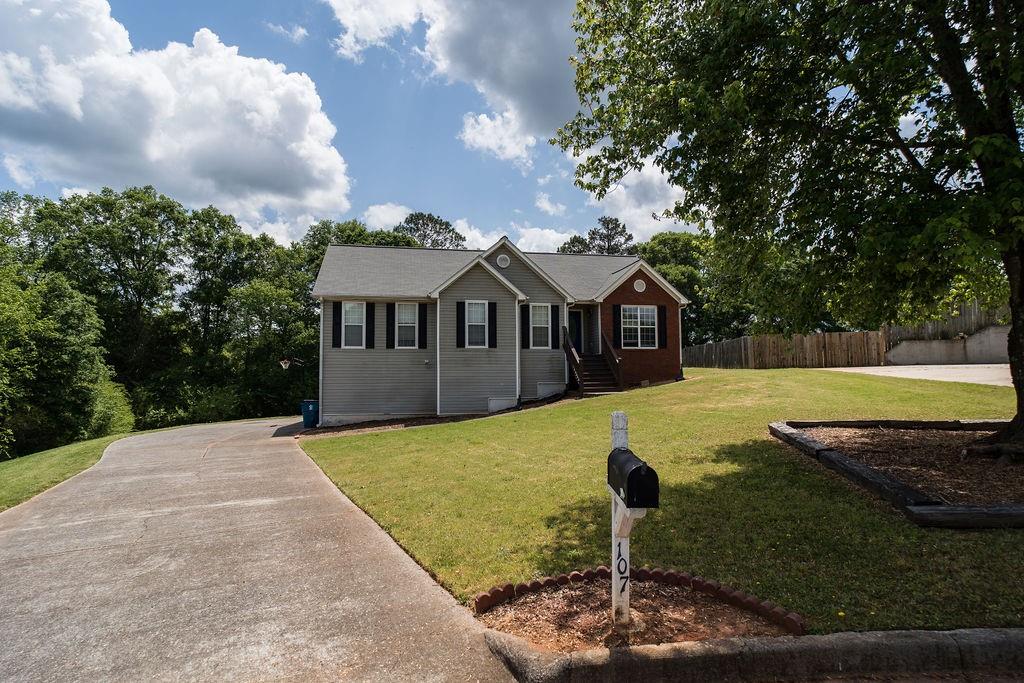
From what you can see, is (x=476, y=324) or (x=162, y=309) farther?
(x=162, y=309)

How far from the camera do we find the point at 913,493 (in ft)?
17.5

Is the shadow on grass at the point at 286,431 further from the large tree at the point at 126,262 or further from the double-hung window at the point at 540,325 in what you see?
the large tree at the point at 126,262

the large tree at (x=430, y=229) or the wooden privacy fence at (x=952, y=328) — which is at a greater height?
the large tree at (x=430, y=229)

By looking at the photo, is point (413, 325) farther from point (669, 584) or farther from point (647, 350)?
point (669, 584)

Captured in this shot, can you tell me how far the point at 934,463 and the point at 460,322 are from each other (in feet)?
48.6

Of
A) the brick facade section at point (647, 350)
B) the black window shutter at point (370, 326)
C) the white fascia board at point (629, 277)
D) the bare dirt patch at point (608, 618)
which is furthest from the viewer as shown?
the brick facade section at point (647, 350)

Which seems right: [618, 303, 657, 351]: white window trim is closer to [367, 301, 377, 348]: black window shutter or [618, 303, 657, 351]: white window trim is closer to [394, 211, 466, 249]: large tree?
[367, 301, 377, 348]: black window shutter

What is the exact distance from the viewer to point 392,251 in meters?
23.5

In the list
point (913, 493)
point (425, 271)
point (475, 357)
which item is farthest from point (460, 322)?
point (913, 493)

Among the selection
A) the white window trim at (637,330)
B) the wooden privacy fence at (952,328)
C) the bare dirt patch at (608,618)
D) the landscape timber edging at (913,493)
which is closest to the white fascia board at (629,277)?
the white window trim at (637,330)

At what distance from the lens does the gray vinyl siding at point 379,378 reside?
19172 mm

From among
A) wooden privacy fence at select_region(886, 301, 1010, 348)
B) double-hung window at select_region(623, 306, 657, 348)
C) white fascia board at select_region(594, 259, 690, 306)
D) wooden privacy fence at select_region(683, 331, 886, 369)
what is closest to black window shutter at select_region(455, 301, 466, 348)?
white fascia board at select_region(594, 259, 690, 306)

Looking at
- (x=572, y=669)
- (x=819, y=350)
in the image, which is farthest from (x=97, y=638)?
(x=819, y=350)

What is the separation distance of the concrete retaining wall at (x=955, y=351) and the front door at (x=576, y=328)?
16269mm
